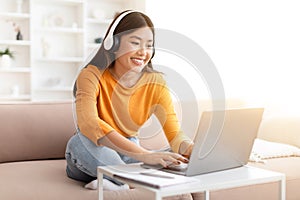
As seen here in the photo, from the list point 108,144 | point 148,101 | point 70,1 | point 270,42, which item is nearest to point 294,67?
point 270,42

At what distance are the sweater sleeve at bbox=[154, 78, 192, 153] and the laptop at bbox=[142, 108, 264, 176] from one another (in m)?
0.24

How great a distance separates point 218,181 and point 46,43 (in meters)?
3.77

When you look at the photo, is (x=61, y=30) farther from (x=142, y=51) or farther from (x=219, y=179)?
(x=219, y=179)

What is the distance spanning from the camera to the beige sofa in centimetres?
160

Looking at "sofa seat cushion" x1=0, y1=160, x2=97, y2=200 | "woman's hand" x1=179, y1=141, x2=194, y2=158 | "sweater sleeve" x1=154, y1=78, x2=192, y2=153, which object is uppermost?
"sweater sleeve" x1=154, y1=78, x2=192, y2=153

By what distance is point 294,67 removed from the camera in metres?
2.79

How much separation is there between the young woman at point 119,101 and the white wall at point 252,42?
117 cm

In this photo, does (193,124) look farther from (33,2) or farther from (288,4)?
(33,2)

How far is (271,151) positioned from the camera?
2.05 meters

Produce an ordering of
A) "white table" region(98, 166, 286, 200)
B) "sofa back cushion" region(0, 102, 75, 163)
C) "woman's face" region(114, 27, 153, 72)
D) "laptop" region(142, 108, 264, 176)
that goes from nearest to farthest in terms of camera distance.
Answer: "white table" region(98, 166, 286, 200) → "laptop" region(142, 108, 264, 176) → "woman's face" region(114, 27, 153, 72) → "sofa back cushion" region(0, 102, 75, 163)

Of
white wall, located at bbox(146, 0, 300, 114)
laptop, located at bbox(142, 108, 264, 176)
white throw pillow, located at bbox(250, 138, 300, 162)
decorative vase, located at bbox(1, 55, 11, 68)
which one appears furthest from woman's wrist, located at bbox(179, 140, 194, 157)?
decorative vase, located at bbox(1, 55, 11, 68)

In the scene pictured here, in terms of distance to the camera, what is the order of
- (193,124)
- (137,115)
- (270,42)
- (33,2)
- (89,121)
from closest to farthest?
(89,121), (193,124), (137,115), (270,42), (33,2)

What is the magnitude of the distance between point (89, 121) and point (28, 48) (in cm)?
341

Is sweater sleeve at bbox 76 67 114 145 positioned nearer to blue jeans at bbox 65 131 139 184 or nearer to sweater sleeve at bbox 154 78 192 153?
blue jeans at bbox 65 131 139 184
